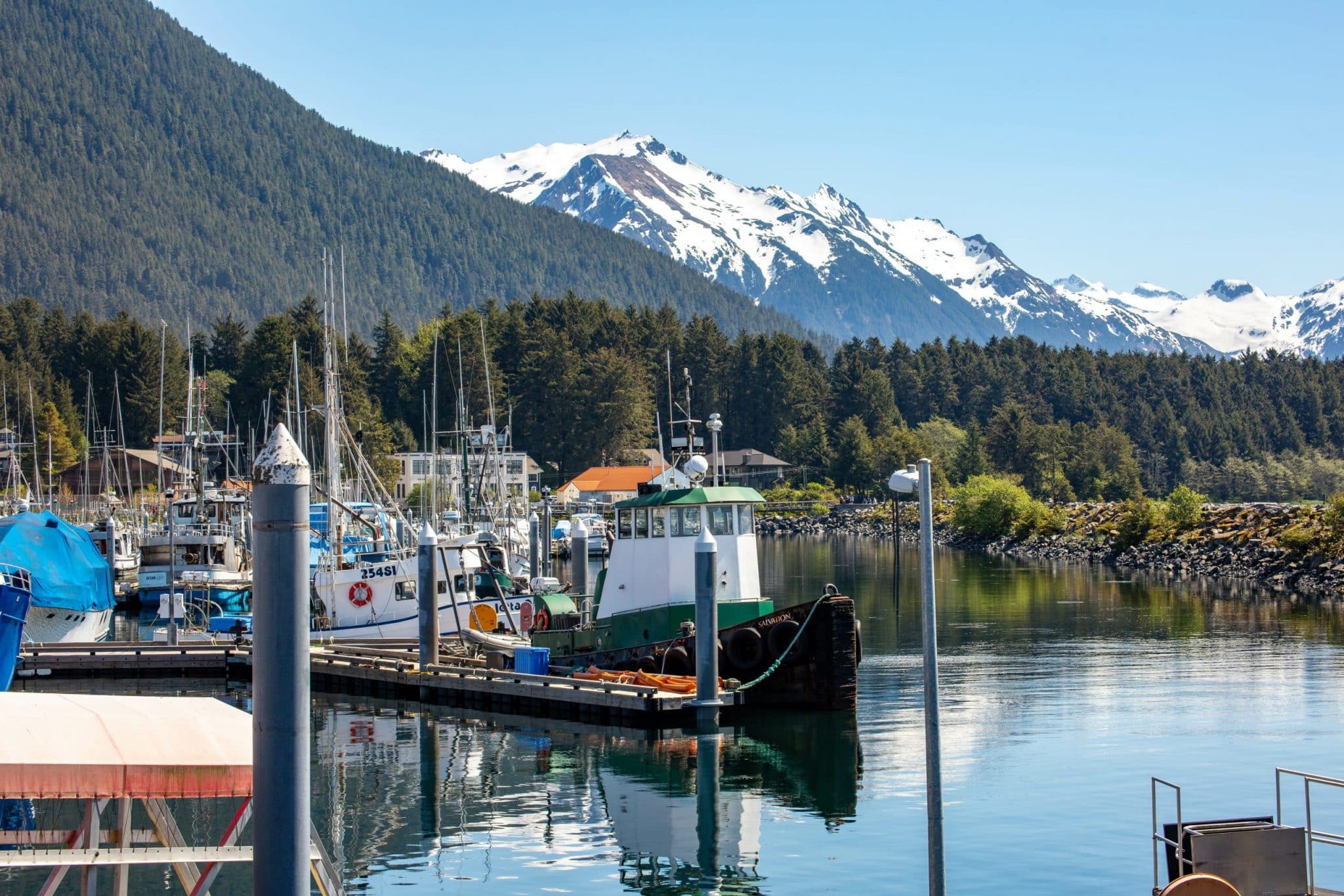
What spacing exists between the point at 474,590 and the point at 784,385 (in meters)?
106

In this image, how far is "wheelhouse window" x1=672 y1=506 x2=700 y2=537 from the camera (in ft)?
100

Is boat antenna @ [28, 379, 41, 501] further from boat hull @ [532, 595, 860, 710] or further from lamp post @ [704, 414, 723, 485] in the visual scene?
boat hull @ [532, 595, 860, 710]

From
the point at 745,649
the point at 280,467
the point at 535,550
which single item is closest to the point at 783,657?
the point at 745,649

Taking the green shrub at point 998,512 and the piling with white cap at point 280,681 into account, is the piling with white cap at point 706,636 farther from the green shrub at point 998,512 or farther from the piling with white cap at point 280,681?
the green shrub at point 998,512

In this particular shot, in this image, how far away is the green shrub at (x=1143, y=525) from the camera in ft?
258

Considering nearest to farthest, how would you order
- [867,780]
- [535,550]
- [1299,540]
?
[867,780]
[535,550]
[1299,540]

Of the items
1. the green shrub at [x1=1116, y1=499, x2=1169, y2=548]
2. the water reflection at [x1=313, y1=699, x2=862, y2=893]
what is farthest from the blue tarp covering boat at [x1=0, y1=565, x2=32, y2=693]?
the green shrub at [x1=1116, y1=499, x2=1169, y2=548]

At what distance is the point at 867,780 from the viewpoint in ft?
80.5

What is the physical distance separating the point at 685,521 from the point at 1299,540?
4259cm

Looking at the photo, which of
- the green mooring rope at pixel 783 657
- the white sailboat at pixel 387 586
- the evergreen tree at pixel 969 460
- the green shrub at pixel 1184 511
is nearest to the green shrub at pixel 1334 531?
the green shrub at pixel 1184 511

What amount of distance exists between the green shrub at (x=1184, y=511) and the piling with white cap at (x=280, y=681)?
242 feet

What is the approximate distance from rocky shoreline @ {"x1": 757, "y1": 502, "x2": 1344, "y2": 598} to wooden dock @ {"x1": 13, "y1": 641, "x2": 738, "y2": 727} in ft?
125

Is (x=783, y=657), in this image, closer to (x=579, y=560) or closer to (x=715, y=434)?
(x=715, y=434)

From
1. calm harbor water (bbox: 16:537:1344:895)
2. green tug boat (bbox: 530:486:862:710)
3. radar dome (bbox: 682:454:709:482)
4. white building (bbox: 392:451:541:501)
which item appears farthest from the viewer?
white building (bbox: 392:451:541:501)
